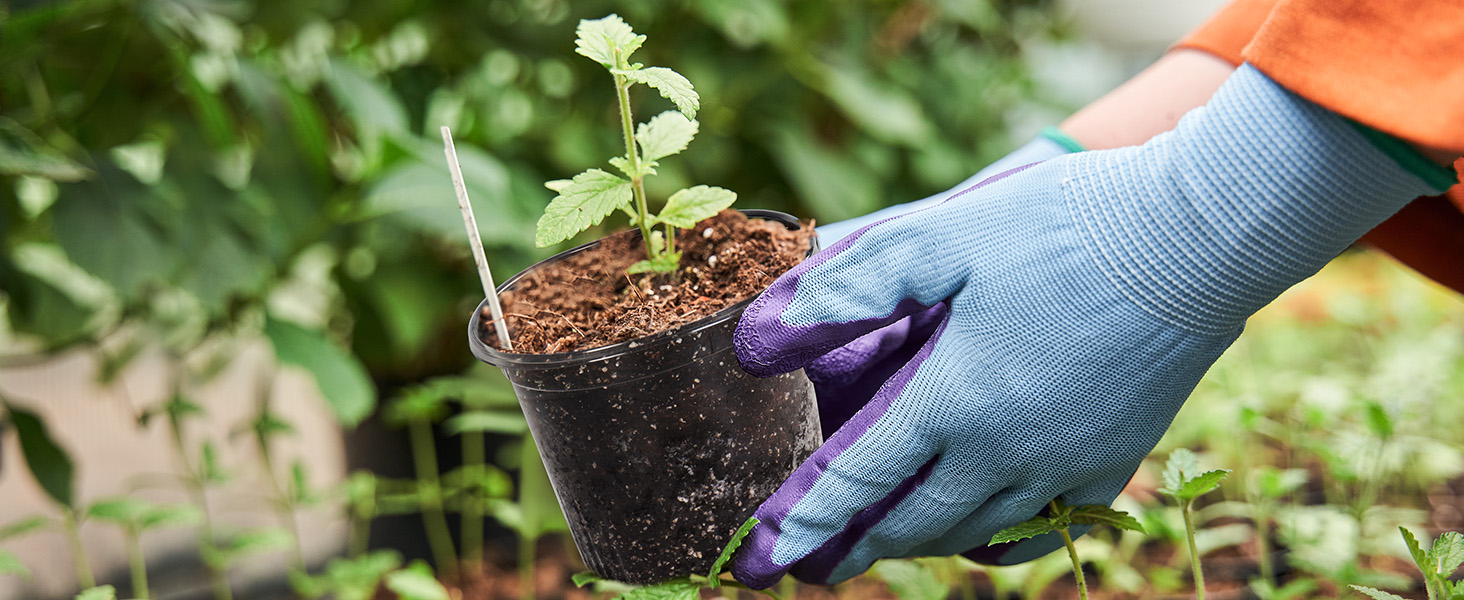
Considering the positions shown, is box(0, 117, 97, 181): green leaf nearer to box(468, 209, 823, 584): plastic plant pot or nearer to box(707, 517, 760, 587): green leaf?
box(468, 209, 823, 584): plastic plant pot

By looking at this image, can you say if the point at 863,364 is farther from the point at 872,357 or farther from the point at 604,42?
the point at 604,42

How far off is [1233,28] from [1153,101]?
0.29 feet

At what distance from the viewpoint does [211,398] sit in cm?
184

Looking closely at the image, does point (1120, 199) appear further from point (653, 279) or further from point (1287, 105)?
point (653, 279)

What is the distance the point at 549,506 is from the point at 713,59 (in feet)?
3.08

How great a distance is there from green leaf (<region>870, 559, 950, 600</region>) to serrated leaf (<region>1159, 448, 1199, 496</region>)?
195 mm

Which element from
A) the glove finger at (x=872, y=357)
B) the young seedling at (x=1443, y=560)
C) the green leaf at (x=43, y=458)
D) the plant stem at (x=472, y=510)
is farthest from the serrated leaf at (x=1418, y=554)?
the green leaf at (x=43, y=458)

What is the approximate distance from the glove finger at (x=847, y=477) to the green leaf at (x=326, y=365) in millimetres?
640

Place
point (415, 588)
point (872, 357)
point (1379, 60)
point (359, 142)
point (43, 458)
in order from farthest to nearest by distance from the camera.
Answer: point (359, 142), point (43, 458), point (415, 588), point (872, 357), point (1379, 60)

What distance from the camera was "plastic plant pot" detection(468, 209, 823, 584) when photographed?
57cm

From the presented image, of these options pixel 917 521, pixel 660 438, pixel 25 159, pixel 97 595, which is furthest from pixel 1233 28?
pixel 25 159

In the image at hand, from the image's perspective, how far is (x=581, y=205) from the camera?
0.59 m

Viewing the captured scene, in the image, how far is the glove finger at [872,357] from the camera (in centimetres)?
72

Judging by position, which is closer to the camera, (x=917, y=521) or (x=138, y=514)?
(x=917, y=521)
